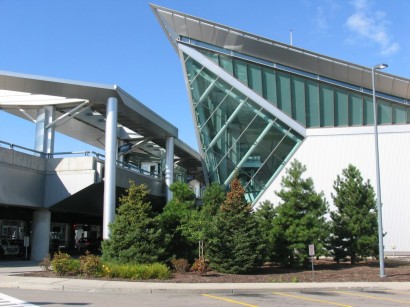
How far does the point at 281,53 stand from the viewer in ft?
115

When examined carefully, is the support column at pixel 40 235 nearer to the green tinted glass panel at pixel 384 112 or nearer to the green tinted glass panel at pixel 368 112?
the green tinted glass panel at pixel 368 112

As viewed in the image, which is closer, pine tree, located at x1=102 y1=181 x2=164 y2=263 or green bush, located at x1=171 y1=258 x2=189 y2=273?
pine tree, located at x1=102 y1=181 x2=164 y2=263

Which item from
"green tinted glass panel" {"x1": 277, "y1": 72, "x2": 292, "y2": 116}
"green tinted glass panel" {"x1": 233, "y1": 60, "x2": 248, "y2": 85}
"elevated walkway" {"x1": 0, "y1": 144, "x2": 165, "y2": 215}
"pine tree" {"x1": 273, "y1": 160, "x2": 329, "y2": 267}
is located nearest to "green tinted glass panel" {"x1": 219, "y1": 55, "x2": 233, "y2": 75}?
"green tinted glass panel" {"x1": 233, "y1": 60, "x2": 248, "y2": 85}

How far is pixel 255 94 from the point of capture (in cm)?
3603

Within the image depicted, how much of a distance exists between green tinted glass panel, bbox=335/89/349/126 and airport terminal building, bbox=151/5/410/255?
7 cm

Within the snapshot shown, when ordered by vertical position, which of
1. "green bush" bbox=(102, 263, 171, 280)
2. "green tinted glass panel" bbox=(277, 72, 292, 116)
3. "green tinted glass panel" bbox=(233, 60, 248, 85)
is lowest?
"green bush" bbox=(102, 263, 171, 280)

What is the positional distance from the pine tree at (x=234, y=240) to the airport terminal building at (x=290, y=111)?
1470cm

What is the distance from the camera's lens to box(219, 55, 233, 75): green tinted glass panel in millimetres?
36656

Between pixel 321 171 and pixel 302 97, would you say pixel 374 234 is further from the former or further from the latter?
pixel 302 97

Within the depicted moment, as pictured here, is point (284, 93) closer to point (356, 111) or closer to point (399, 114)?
point (356, 111)

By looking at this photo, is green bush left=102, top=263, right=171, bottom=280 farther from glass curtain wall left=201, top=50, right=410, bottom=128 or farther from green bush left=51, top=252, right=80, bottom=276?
glass curtain wall left=201, top=50, right=410, bottom=128

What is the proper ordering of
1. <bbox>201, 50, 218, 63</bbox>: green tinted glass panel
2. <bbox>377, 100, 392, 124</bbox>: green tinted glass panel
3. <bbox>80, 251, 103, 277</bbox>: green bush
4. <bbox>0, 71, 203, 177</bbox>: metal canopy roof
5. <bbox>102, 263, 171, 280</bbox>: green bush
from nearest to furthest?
<bbox>102, 263, 171, 280</bbox>: green bush < <bbox>80, 251, 103, 277</bbox>: green bush < <bbox>0, 71, 203, 177</bbox>: metal canopy roof < <bbox>377, 100, 392, 124</bbox>: green tinted glass panel < <bbox>201, 50, 218, 63</bbox>: green tinted glass panel

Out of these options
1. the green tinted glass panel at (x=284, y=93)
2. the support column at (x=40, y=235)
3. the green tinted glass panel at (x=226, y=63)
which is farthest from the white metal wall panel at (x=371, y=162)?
the support column at (x=40, y=235)

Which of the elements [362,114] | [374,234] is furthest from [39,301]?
[362,114]
